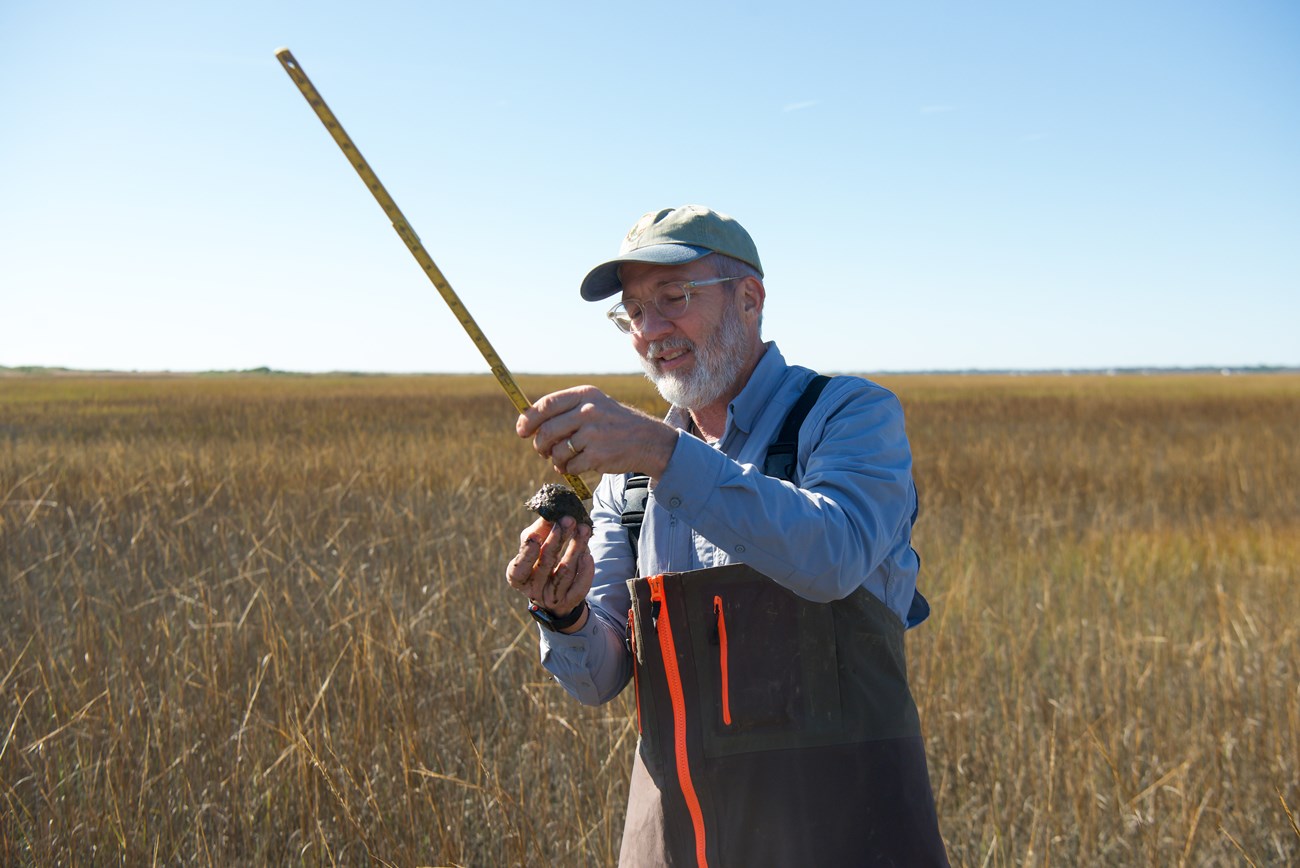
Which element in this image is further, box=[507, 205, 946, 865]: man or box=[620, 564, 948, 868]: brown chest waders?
box=[620, 564, 948, 868]: brown chest waders

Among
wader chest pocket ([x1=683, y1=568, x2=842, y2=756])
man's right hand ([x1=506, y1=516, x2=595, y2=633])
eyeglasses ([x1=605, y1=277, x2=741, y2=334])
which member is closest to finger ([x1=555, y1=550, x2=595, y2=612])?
man's right hand ([x1=506, y1=516, x2=595, y2=633])

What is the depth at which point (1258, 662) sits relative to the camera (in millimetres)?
4090

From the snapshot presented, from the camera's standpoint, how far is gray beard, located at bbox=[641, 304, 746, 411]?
1876 millimetres

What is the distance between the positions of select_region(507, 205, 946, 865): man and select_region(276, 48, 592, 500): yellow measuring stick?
0.38 ft

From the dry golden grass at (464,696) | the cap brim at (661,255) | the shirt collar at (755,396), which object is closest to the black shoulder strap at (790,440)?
the shirt collar at (755,396)

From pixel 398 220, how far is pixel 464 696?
2.82 metres

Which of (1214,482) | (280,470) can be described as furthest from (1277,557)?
(280,470)

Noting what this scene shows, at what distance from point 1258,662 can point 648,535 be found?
3643 mm

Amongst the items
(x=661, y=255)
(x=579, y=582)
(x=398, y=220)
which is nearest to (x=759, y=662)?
(x=579, y=582)

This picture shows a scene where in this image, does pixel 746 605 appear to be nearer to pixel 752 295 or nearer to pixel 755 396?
pixel 755 396

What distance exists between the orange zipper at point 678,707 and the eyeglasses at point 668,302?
58cm

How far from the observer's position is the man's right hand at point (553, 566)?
1.62 m

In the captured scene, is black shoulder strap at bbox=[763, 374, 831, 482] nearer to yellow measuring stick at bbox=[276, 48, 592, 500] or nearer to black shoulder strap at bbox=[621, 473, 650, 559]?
black shoulder strap at bbox=[621, 473, 650, 559]

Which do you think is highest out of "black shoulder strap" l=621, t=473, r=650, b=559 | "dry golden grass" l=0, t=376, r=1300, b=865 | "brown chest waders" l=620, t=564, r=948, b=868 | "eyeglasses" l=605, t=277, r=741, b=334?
"eyeglasses" l=605, t=277, r=741, b=334
